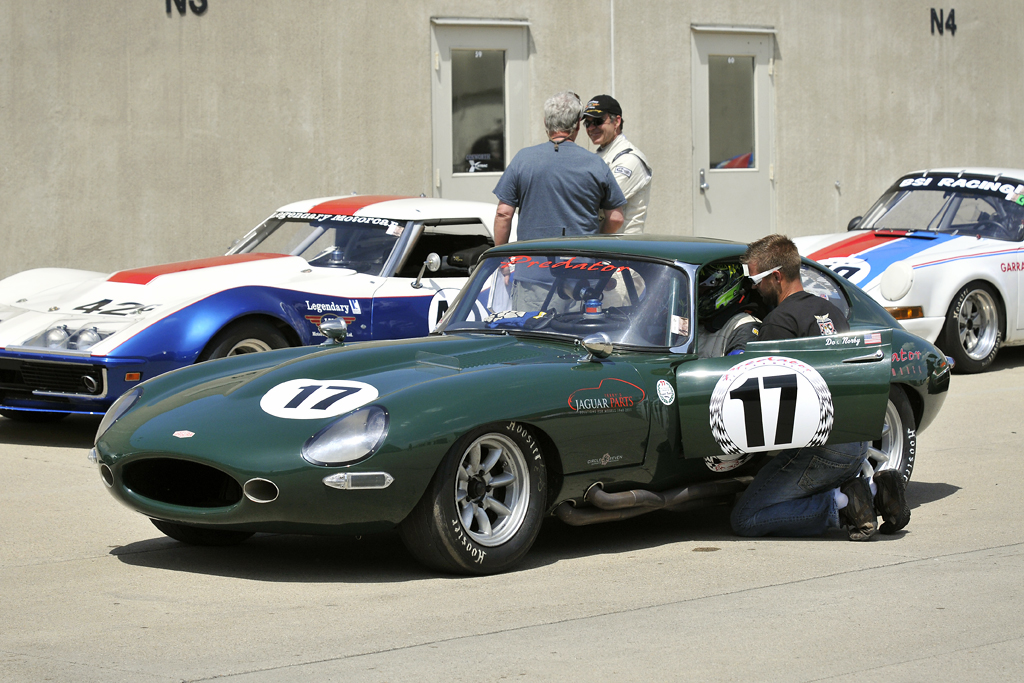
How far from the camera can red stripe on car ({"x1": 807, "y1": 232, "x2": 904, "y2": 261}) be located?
35.4ft

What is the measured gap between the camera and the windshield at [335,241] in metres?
8.78

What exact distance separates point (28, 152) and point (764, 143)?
325 inches

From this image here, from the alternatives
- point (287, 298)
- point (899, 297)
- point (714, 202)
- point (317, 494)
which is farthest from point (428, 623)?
point (714, 202)

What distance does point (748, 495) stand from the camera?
562cm

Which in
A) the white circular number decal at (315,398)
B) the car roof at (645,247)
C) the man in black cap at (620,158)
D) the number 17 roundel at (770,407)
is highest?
the man in black cap at (620,158)

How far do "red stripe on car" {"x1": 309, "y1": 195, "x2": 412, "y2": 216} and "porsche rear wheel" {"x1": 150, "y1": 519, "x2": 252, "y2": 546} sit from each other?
13.2ft

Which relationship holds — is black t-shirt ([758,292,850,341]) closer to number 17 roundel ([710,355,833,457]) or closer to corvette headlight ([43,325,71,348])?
number 17 roundel ([710,355,833,457])

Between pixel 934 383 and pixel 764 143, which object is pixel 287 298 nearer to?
pixel 934 383

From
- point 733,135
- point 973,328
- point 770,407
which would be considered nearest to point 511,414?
point 770,407

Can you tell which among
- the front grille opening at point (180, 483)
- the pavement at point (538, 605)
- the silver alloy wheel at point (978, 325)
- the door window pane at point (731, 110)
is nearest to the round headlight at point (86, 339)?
the pavement at point (538, 605)

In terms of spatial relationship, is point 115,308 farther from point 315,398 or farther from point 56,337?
point 315,398

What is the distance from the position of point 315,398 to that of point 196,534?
0.94m

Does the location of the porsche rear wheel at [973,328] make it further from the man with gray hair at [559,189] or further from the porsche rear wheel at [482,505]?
the porsche rear wheel at [482,505]

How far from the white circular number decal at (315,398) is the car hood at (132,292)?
292 centimetres
